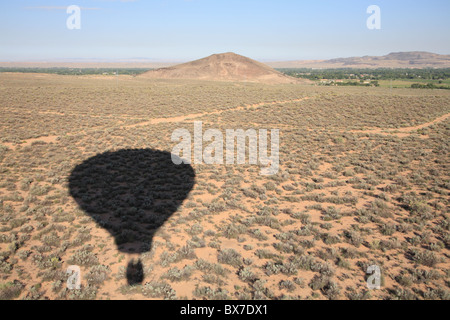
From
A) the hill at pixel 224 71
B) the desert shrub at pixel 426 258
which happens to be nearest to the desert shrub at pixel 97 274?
the desert shrub at pixel 426 258

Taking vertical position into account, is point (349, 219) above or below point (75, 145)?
below

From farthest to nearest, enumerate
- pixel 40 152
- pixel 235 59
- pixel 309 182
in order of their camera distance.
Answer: pixel 235 59 < pixel 40 152 < pixel 309 182

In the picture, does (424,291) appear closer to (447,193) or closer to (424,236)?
(424,236)

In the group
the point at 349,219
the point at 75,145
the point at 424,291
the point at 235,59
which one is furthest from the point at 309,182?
the point at 235,59

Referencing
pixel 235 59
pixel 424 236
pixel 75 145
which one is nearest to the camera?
pixel 424 236

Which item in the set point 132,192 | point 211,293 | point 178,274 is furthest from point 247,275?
point 132,192

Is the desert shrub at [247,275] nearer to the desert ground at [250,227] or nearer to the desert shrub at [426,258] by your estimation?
the desert ground at [250,227]
